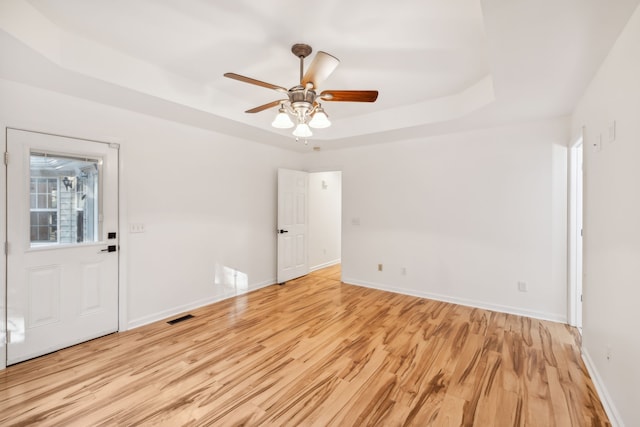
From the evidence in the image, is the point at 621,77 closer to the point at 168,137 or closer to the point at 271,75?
the point at 271,75

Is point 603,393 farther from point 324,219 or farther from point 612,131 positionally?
point 324,219

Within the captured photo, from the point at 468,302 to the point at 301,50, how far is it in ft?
12.6

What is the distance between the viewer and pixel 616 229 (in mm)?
1879

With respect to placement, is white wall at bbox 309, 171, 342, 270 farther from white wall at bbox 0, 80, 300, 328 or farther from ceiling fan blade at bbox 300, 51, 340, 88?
ceiling fan blade at bbox 300, 51, 340, 88

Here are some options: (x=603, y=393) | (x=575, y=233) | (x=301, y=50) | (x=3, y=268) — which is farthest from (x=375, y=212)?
(x=3, y=268)

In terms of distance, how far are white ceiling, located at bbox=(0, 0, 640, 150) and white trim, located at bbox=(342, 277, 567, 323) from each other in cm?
243

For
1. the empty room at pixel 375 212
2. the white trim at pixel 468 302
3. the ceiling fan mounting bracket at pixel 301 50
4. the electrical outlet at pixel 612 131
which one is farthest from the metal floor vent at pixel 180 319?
the electrical outlet at pixel 612 131

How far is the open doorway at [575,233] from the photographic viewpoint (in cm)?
334

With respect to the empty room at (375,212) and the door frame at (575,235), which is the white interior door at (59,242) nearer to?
the empty room at (375,212)

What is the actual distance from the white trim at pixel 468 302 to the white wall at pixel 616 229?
43.2 inches

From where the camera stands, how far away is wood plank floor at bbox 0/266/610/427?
1.96 m

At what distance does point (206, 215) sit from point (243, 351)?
6.64ft

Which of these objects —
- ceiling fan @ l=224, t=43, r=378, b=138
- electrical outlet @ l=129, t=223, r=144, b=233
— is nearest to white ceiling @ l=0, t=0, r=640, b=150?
ceiling fan @ l=224, t=43, r=378, b=138

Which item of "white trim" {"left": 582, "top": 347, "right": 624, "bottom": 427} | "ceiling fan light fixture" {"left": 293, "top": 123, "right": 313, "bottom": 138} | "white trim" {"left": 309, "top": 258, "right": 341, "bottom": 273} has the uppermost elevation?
"ceiling fan light fixture" {"left": 293, "top": 123, "right": 313, "bottom": 138}
